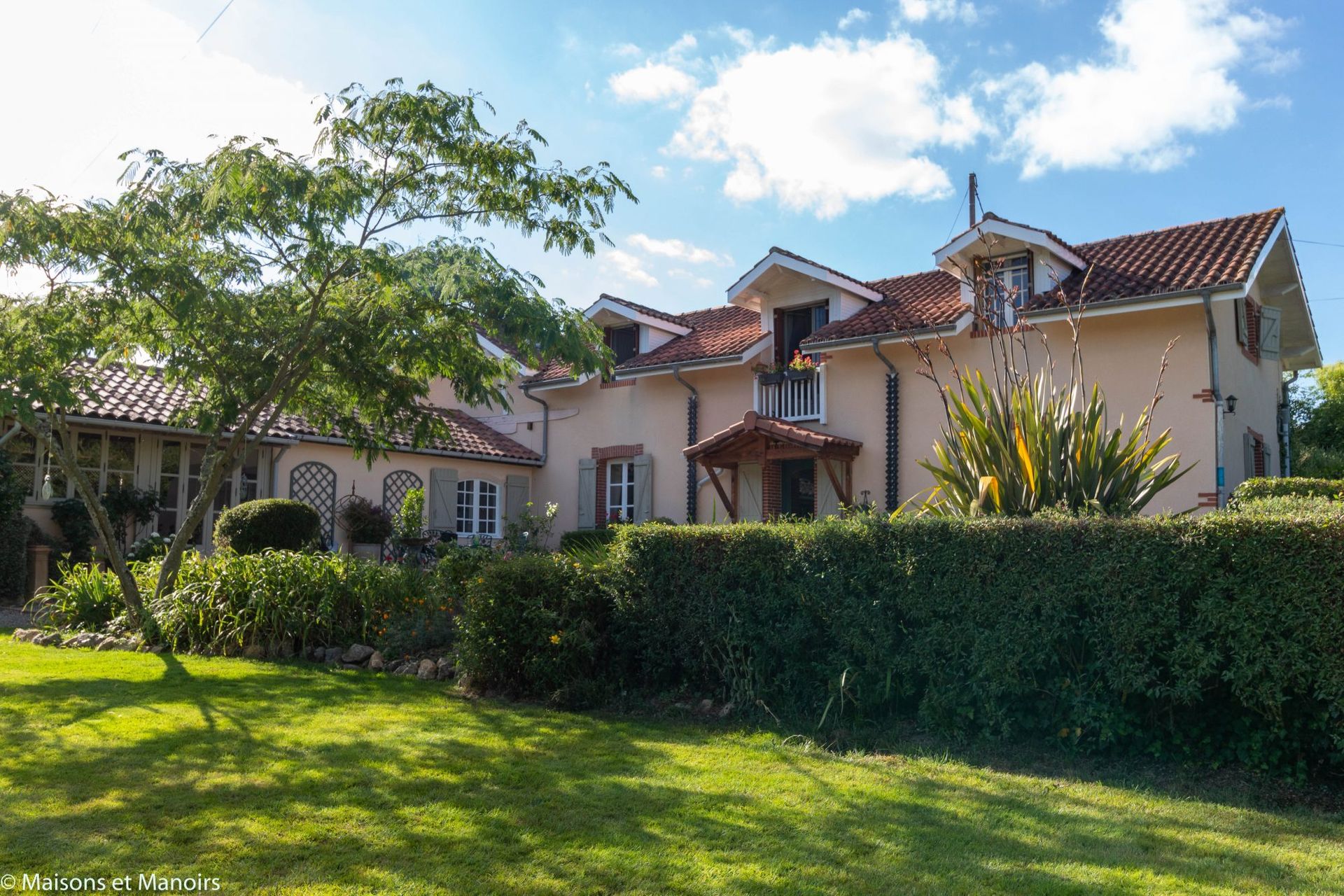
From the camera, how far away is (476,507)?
68.7 feet

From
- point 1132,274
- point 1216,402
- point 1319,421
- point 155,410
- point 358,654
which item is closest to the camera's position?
point 358,654

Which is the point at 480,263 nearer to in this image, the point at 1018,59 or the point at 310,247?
the point at 310,247

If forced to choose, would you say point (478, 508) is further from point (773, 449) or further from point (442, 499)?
point (773, 449)

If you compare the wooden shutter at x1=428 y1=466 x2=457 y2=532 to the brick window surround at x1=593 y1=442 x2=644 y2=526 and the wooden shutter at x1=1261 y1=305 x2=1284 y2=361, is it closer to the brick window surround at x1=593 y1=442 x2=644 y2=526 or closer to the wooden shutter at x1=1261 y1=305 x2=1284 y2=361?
the brick window surround at x1=593 y1=442 x2=644 y2=526

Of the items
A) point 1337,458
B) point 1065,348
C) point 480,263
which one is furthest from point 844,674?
point 1337,458

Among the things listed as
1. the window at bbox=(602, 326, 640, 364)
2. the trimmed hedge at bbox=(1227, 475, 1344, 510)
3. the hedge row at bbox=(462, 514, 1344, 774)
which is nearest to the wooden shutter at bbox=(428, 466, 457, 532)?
the window at bbox=(602, 326, 640, 364)

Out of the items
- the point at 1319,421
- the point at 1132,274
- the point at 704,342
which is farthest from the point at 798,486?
the point at 1319,421

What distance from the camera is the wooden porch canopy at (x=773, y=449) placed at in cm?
1584

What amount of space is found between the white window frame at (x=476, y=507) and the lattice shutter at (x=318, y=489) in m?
2.95

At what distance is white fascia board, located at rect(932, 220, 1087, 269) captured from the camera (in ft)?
47.9

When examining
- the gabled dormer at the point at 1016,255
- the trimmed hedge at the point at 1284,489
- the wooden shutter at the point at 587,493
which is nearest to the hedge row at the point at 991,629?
the trimmed hedge at the point at 1284,489

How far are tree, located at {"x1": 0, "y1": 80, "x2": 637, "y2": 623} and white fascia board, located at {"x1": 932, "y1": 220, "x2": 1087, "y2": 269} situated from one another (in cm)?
702

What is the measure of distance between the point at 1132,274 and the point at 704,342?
8.03 meters

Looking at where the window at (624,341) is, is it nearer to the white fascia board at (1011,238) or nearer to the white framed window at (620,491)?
the white framed window at (620,491)
